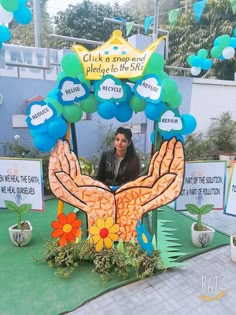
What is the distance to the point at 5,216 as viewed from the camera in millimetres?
3648

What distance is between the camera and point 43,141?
2.62 m

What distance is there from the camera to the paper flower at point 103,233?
2.57m

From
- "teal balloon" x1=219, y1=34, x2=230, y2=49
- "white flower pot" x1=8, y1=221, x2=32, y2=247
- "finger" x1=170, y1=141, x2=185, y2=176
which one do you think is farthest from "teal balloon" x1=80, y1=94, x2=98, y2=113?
"teal balloon" x1=219, y1=34, x2=230, y2=49

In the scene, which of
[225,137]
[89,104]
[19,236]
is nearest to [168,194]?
[89,104]

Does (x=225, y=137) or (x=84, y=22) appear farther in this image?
(x=84, y=22)

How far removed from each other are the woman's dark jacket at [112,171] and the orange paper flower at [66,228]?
0.74 m

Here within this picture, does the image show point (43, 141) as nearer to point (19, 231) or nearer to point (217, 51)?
point (19, 231)

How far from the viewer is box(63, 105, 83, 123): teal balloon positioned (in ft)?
8.66

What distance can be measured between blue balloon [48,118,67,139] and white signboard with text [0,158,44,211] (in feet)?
1.33

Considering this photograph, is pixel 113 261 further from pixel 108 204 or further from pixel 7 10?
pixel 7 10

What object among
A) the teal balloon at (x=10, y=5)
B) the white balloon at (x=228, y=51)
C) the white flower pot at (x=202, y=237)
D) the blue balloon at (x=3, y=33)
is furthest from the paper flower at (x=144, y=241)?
the white balloon at (x=228, y=51)

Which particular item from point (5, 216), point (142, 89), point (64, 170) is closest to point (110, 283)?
point (64, 170)

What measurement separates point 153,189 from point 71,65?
1376 millimetres

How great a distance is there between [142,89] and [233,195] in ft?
4.40
